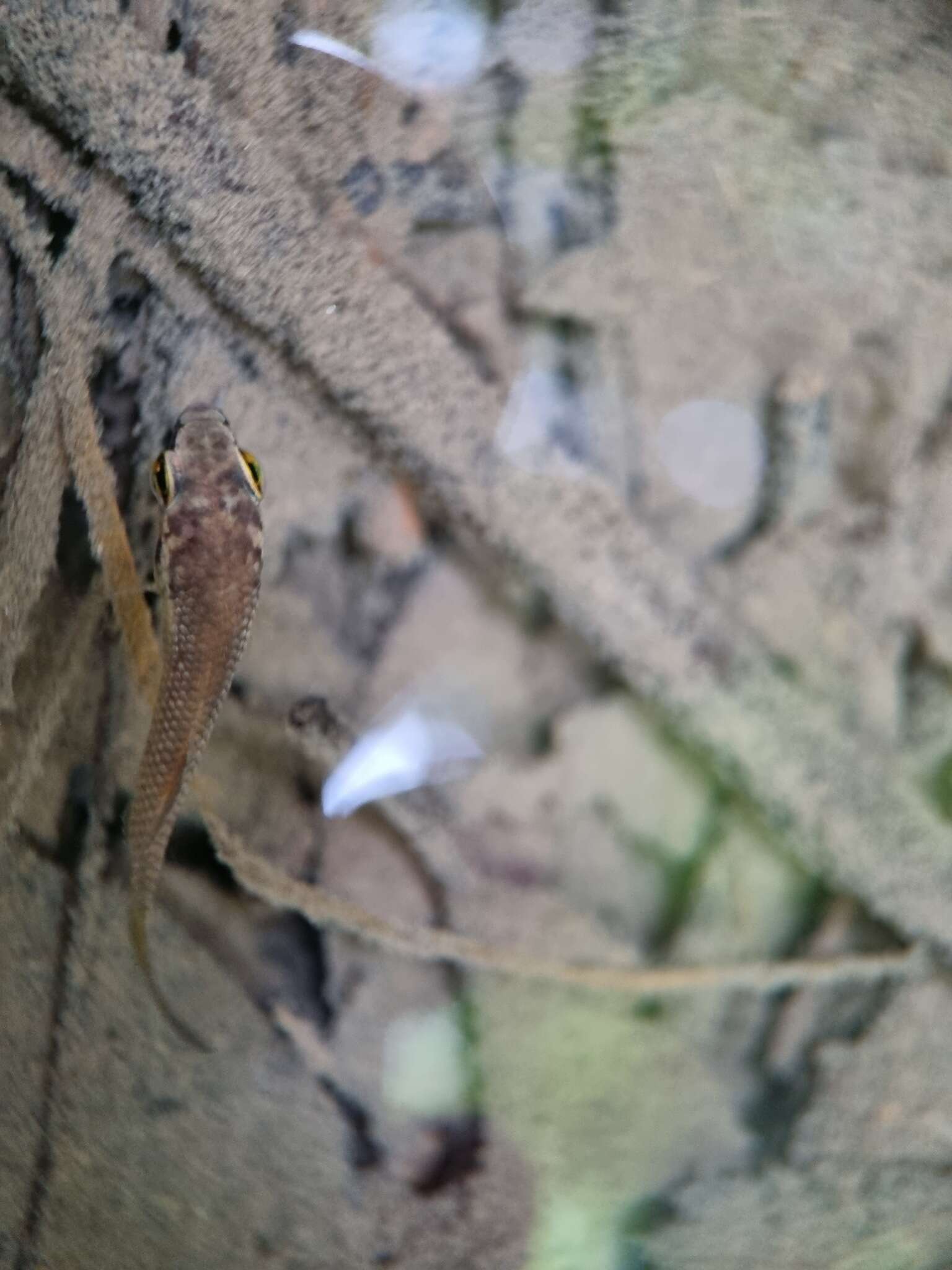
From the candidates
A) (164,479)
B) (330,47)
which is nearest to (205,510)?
(164,479)

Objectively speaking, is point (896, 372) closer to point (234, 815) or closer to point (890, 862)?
point (890, 862)

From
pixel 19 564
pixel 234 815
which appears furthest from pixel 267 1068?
pixel 19 564

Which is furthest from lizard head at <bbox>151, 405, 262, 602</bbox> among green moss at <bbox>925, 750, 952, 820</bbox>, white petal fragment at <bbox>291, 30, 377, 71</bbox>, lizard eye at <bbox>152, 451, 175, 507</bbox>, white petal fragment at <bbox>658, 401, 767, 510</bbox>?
green moss at <bbox>925, 750, 952, 820</bbox>

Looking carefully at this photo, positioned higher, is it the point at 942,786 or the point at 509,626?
the point at 509,626

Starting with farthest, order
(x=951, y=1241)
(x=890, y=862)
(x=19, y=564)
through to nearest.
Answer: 1. (x=890, y=862)
2. (x=951, y=1241)
3. (x=19, y=564)

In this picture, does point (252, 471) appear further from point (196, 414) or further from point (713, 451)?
point (713, 451)

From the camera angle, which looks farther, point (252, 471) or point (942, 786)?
point (942, 786)

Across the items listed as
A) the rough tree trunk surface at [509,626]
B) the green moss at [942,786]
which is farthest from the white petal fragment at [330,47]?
the green moss at [942,786]

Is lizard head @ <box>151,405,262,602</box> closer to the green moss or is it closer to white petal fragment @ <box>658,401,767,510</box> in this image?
white petal fragment @ <box>658,401,767,510</box>
